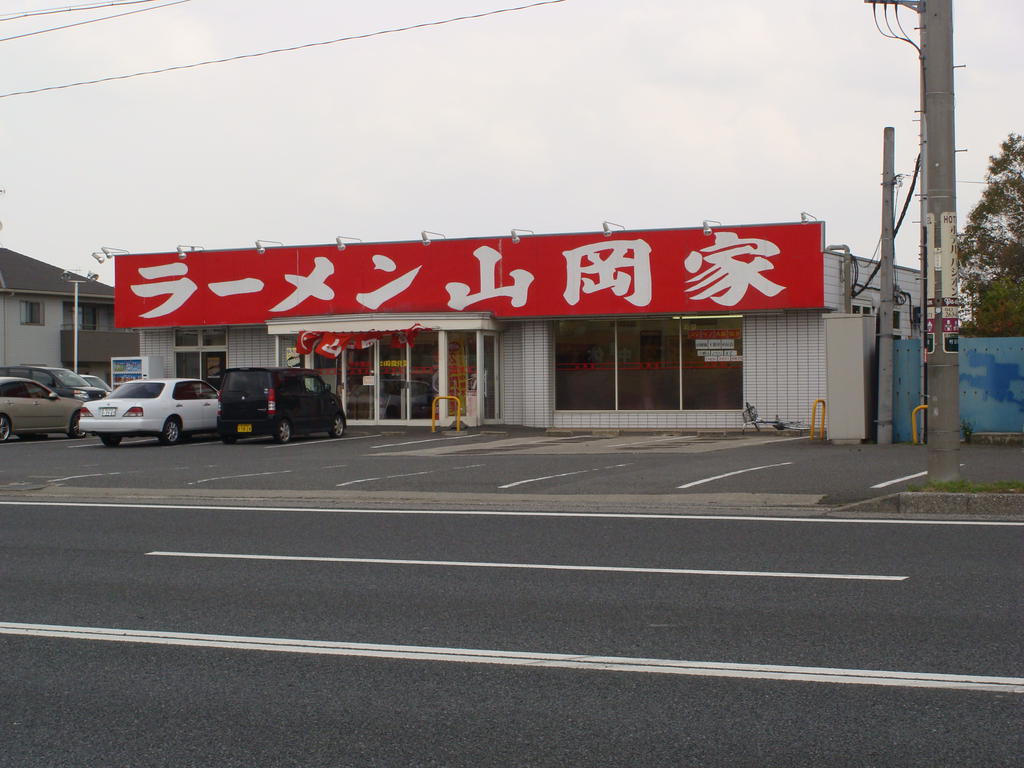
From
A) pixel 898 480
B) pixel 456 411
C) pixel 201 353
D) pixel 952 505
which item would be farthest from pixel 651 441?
pixel 201 353

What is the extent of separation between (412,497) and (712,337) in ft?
52.1

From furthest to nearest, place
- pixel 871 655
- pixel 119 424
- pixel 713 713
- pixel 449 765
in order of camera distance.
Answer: pixel 119 424, pixel 871 655, pixel 713 713, pixel 449 765

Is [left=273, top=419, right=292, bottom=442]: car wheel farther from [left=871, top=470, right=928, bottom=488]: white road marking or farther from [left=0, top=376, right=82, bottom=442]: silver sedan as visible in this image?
[left=871, top=470, right=928, bottom=488]: white road marking

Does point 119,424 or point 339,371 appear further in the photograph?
point 339,371

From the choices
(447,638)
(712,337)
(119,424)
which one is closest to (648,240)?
(712,337)

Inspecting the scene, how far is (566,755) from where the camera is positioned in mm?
5027

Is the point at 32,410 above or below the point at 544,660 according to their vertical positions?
above

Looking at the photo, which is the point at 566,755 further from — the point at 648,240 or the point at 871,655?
the point at 648,240

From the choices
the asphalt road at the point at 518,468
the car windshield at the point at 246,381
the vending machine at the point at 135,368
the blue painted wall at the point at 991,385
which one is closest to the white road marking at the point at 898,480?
the asphalt road at the point at 518,468

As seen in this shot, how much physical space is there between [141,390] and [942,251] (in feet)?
63.5

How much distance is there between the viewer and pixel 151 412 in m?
26.4

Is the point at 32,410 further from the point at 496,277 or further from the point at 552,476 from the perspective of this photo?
the point at 552,476

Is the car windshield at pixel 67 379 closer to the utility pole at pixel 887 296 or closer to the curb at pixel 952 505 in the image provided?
the utility pole at pixel 887 296

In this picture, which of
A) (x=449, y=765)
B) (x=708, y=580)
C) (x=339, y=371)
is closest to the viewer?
(x=449, y=765)
